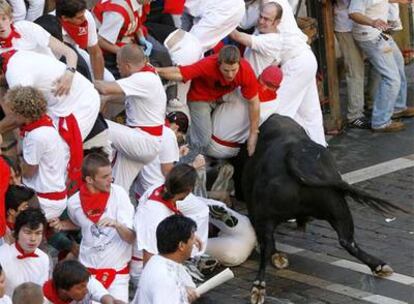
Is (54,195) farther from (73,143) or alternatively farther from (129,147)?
(129,147)

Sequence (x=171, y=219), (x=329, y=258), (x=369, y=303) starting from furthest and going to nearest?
1. (x=329, y=258)
2. (x=369, y=303)
3. (x=171, y=219)

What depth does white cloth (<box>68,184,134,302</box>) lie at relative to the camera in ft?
33.4

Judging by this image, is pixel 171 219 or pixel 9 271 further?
pixel 9 271

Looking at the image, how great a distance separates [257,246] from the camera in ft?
39.6

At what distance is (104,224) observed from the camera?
33.2ft

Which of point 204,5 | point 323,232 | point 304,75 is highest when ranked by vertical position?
point 204,5

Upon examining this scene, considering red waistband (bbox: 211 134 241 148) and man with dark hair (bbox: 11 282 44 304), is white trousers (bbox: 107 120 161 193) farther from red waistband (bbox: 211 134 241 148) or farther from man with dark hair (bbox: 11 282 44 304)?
man with dark hair (bbox: 11 282 44 304)

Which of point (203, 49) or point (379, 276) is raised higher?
point (203, 49)

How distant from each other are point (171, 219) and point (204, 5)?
14.6ft

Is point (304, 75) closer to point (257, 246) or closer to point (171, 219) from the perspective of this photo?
point (257, 246)

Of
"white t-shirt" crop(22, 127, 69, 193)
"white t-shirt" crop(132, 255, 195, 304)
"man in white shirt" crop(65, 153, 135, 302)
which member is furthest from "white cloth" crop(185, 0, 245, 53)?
"white t-shirt" crop(132, 255, 195, 304)

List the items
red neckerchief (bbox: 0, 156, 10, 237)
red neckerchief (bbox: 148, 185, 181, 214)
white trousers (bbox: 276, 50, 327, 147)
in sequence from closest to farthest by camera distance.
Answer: red neckerchief (bbox: 0, 156, 10, 237) → red neckerchief (bbox: 148, 185, 181, 214) → white trousers (bbox: 276, 50, 327, 147)

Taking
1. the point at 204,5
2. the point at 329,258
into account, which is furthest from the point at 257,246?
the point at 204,5

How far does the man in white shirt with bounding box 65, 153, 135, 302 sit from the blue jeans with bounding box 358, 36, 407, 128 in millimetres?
6003
